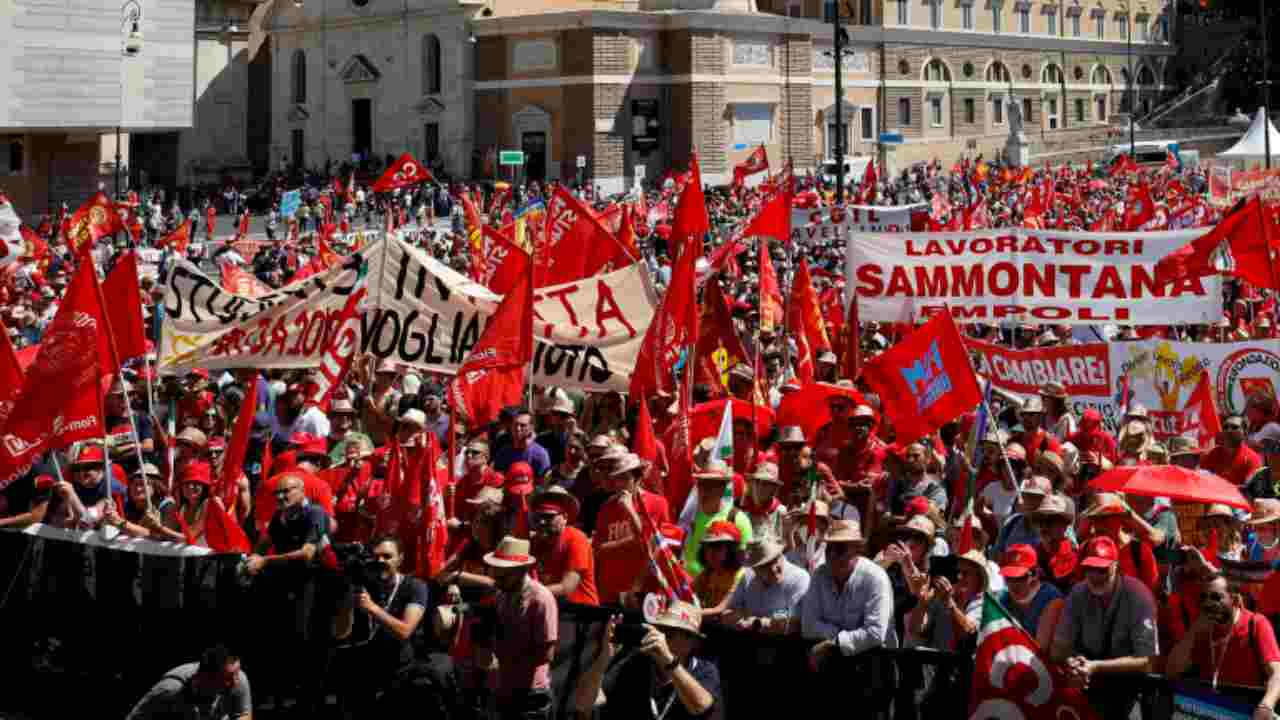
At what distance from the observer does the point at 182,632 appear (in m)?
9.76

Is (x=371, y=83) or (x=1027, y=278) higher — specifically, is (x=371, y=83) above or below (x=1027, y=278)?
above

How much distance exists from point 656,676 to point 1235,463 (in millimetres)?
4671

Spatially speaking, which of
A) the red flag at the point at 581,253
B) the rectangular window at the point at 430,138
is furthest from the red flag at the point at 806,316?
the rectangular window at the point at 430,138

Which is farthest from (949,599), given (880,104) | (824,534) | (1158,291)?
(880,104)

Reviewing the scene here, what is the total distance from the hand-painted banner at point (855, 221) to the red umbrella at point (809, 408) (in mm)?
10249

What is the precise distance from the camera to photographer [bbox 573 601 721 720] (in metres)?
7.70

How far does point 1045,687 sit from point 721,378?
7.23 metres

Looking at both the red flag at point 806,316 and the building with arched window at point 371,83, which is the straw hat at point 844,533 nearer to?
the red flag at point 806,316

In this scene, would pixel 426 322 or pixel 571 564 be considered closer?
pixel 571 564

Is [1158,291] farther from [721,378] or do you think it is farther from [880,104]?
[880,104]

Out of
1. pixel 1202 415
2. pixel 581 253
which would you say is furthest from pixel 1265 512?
pixel 581 253

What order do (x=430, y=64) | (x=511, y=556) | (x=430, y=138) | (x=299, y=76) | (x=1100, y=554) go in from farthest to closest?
(x=299, y=76)
(x=430, y=64)
(x=430, y=138)
(x=511, y=556)
(x=1100, y=554)

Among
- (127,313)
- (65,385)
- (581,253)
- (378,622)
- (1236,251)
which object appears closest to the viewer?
(378,622)

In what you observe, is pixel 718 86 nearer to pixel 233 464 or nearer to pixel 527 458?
pixel 527 458
